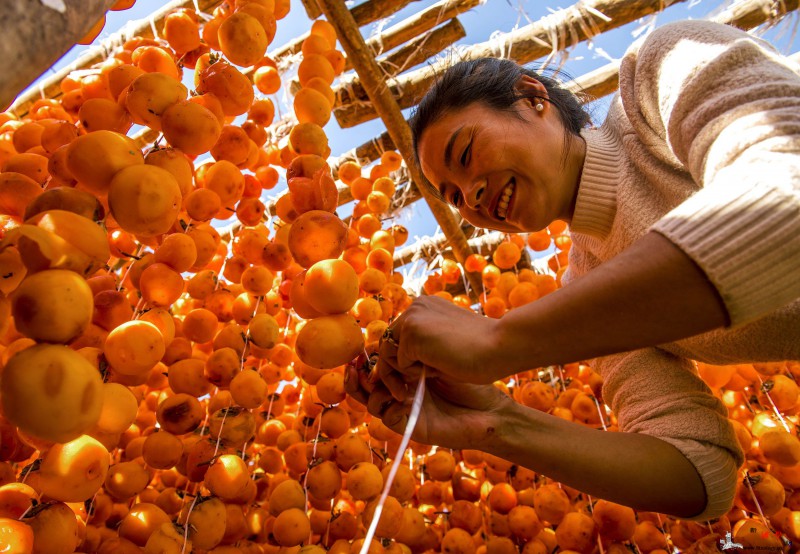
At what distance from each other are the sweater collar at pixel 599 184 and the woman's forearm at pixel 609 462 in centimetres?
55

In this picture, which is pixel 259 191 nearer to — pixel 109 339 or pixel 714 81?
pixel 109 339

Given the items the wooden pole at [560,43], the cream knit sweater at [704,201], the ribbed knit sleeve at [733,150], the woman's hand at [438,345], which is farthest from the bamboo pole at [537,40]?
the woman's hand at [438,345]

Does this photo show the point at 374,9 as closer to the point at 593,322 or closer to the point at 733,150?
the point at 733,150

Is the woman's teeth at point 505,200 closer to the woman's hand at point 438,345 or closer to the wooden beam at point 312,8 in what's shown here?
the woman's hand at point 438,345

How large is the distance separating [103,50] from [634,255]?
9.04ft

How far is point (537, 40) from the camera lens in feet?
8.19

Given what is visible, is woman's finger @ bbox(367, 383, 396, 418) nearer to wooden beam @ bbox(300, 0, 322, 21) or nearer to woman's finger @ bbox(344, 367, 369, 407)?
woman's finger @ bbox(344, 367, 369, 407)

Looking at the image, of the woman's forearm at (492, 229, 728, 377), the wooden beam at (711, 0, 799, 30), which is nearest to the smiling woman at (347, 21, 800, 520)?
the woman's forearm at (492, 229, 728, 377)

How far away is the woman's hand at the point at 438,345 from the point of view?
891mm

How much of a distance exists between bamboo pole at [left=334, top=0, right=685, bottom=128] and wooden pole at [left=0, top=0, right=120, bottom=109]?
5.95ft

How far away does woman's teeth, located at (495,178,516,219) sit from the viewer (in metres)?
1.41

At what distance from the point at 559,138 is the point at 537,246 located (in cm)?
151

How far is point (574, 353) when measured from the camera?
0.83m

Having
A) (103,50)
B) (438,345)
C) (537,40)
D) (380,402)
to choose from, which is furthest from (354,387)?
(103,50)
